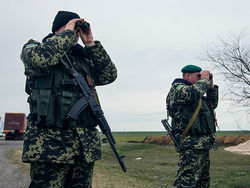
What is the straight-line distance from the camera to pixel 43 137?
7.37 feet

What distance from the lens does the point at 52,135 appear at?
7.41 ft

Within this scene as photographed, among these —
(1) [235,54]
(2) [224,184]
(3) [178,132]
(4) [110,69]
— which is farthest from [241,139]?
(4) [110,69]

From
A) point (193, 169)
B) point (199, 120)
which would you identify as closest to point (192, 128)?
point (199, 120)

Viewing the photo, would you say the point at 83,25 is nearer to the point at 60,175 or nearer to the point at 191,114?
the point at 60,175

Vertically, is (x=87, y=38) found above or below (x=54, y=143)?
above

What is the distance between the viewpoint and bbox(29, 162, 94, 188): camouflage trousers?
7.25 feet

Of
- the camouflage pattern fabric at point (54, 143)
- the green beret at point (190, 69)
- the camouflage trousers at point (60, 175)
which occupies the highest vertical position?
the green beret at point (190, 69)

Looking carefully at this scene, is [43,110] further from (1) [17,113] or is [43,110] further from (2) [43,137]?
(1) [17,113]

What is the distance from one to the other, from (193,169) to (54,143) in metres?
2.44

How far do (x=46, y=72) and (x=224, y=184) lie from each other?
19.7 feet

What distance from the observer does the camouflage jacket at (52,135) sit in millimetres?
2207

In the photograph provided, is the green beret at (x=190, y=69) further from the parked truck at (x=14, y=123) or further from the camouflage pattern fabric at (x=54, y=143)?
the parked truck at (x=14, y=123)

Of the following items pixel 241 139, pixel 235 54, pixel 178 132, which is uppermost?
pixel 235 54

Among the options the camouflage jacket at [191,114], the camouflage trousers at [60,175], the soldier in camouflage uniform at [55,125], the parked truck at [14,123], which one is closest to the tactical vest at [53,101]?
the soldier in camouflage uniform at [55,125]
